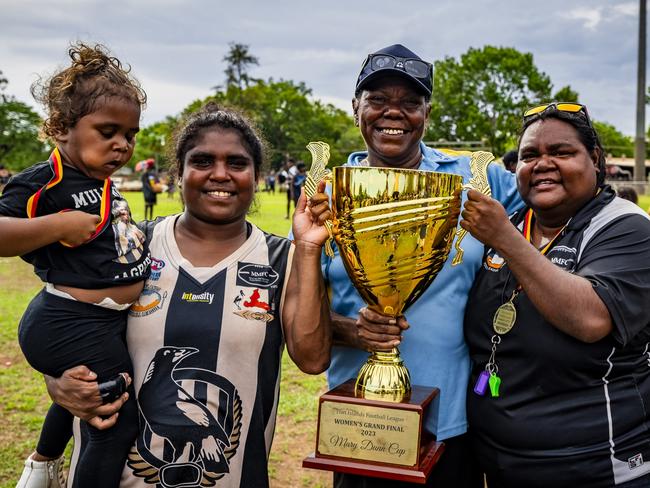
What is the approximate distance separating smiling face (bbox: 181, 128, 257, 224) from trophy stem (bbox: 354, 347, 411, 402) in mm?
681

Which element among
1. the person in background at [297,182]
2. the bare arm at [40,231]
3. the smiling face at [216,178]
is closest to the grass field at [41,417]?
the smiling face at [216,178]

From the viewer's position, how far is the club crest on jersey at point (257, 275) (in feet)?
6.63

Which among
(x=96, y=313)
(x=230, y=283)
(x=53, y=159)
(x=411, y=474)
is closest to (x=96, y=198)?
(x=53, y=159)

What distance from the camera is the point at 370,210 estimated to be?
1.88 metres

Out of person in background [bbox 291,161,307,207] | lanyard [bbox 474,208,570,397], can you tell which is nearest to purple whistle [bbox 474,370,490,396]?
lanyard [bbox 474,208,570,397]

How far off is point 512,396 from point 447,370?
0.24 m

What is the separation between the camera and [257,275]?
2047mm

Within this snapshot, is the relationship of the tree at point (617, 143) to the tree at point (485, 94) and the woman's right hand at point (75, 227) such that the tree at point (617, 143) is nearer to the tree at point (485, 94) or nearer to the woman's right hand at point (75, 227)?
the tree at point (485, 94)

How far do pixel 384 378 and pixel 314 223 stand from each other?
1.80 ft

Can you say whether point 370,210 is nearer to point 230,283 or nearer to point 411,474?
point 230,283

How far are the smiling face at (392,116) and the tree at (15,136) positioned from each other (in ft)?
153

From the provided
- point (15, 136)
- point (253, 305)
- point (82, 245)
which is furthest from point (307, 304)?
point (15, 136)

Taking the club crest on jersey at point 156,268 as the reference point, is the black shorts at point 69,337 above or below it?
below

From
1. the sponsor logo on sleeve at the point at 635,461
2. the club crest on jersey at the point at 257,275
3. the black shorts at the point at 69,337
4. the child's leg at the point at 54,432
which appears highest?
the club crest on jersey at the point at 257,275
